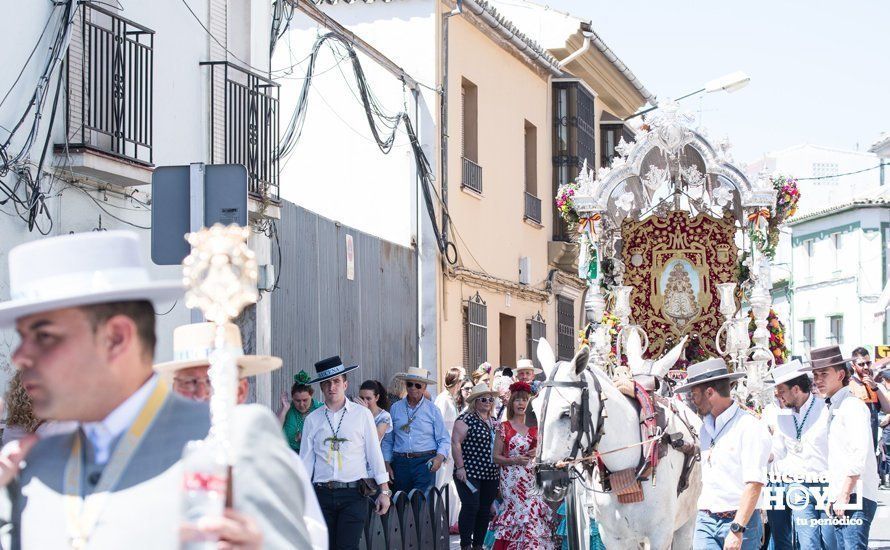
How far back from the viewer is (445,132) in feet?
68.9

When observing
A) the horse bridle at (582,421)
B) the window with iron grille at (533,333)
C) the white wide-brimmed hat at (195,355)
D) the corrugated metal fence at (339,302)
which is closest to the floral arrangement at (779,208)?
the corrugated metal fence at (339,302)

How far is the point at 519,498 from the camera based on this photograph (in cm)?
1339

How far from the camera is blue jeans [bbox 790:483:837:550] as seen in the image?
10.6 metres

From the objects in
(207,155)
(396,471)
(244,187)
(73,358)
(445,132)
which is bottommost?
(396,471)

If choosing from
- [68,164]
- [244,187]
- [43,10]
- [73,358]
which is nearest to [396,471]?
[68,164]

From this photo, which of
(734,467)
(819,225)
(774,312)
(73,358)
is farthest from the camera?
(819,225)

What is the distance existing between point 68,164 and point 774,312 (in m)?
8.63

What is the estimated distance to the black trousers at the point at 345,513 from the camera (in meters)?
11.3

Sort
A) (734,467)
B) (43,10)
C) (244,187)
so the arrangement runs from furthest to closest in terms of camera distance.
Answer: (43,10) < (734,467) < (244,187)

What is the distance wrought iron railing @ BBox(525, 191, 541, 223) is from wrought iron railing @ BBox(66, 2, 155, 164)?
12.5 m

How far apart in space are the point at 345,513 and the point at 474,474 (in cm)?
342

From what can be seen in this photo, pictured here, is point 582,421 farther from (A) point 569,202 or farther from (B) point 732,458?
(A) point 569,202

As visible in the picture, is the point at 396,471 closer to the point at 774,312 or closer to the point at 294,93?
the point at 774,312

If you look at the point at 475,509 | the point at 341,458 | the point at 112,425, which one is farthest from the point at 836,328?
the point at 112,425
